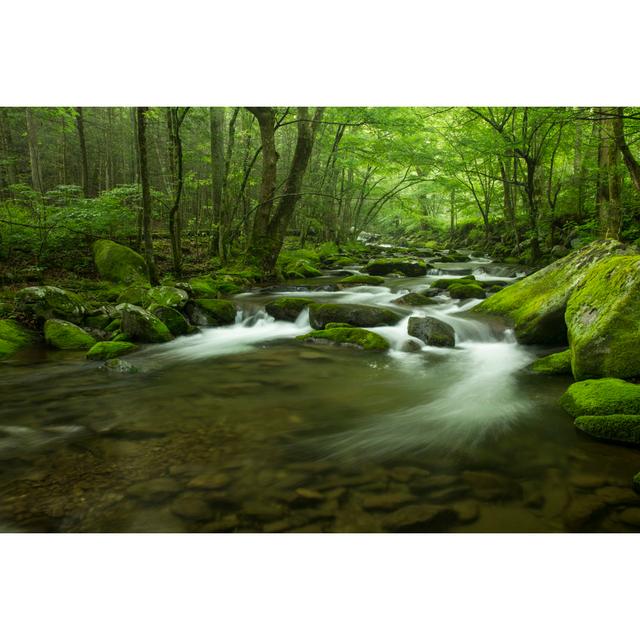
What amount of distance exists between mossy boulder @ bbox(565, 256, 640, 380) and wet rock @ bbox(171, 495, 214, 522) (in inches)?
146

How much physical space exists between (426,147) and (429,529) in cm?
1566

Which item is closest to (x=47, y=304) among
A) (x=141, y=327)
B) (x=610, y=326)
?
(x=141, y=327)

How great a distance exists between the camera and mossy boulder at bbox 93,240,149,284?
9.85 m

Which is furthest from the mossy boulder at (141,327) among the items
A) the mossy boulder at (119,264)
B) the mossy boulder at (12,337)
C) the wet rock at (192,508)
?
the wet rock at (192,508)

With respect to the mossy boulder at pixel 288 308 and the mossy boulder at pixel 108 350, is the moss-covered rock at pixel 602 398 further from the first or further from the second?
the mossy boulder at pixel 108 350

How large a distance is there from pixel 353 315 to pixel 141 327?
11.6 feet

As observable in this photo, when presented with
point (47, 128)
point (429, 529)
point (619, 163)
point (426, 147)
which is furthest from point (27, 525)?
point (47, 128)

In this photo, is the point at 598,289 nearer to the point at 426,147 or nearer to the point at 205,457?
the point at 205,457

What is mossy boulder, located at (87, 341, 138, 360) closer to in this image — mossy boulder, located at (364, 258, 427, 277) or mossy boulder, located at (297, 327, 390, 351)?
mossy boulder, located at (297, 327, 390, 351)

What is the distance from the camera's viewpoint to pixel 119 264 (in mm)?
10008

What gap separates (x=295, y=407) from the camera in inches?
156

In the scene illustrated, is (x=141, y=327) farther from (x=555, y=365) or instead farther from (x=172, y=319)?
(x=555, y=365)

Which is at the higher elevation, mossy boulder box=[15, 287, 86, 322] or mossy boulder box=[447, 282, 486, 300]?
mossy boulder box=[15, 287, 86, 322]

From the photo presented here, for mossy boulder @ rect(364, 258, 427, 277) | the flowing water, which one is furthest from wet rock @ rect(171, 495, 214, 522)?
mossy boulder @ rect(364, 258, 427, 277)
